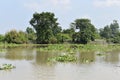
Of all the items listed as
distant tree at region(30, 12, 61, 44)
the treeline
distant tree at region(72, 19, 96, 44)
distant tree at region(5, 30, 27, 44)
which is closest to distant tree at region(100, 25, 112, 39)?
distant tree at region(72, 19, 96, 44)

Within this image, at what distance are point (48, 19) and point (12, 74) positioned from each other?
51426mm

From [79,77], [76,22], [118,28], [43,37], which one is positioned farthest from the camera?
[118,28]

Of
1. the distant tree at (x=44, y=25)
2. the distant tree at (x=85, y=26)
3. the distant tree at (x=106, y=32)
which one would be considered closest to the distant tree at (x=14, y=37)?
the distant tree at (x=44, y=25)

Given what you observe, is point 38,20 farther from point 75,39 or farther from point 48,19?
point 75,39

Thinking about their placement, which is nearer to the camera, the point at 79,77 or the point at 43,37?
the point at 79,77

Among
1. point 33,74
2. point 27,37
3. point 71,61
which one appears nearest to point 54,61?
point 71,61

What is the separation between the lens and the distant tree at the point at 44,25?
67500mm

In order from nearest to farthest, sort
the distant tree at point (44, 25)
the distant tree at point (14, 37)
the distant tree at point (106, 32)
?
the distant tree at point (14, 37) → the distant tree at point (44, 25) → the distant tree at point (106, 32)

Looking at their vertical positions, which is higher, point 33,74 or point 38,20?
point 38,20

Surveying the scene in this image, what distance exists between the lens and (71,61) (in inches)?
950

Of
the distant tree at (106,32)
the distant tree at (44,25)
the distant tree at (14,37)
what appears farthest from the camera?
the distant tree at (106,32)

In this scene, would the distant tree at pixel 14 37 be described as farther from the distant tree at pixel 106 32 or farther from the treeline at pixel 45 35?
the distant tree at pixel 106 32

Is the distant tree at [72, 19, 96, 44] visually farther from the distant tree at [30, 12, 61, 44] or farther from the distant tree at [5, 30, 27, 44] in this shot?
the distant tree at [5, 30, 27, 44]

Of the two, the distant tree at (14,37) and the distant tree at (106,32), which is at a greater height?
the distant tree at (106,32)
